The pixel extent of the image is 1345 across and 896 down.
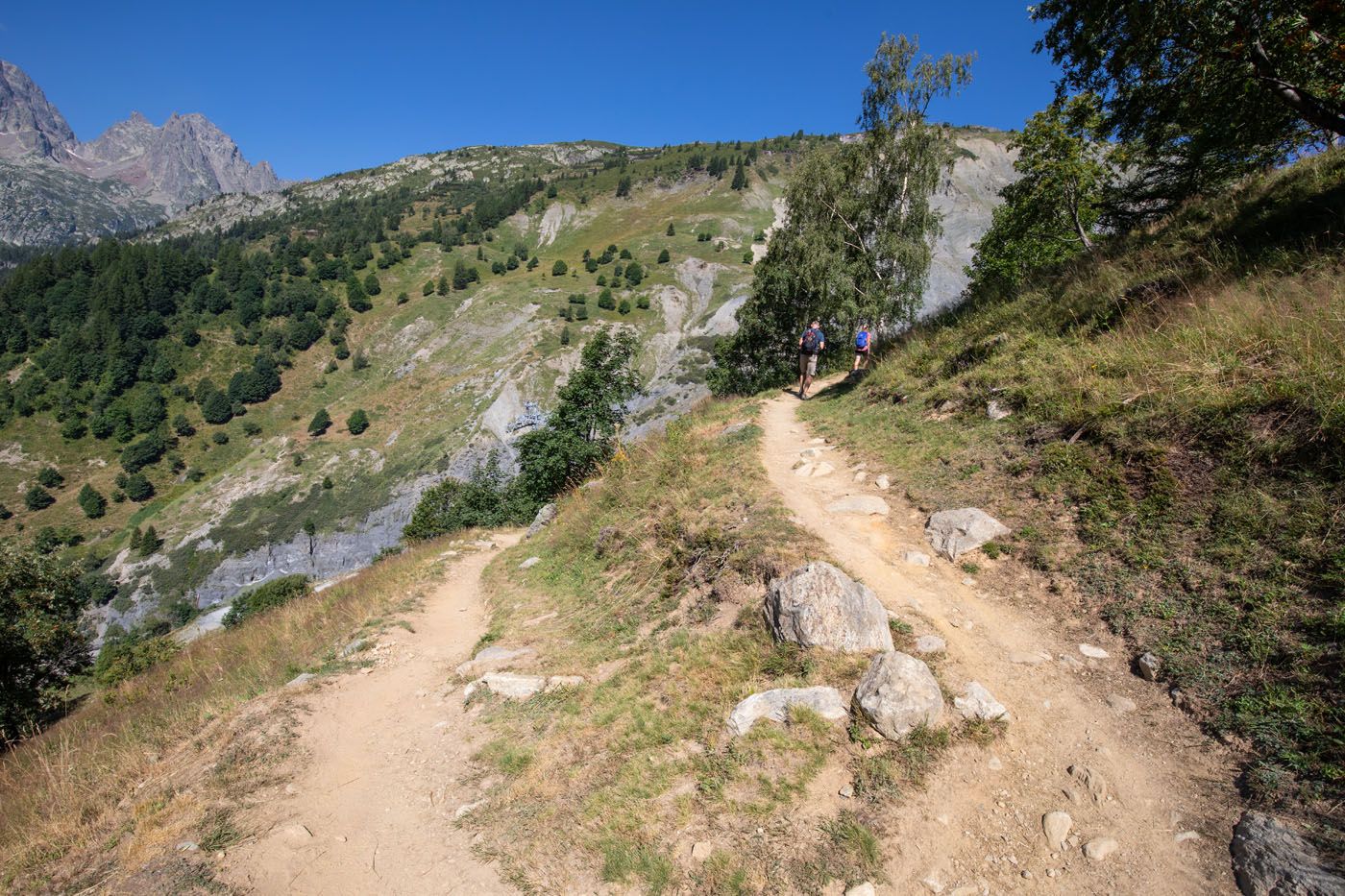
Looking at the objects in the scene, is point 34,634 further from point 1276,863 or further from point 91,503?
point 91,503

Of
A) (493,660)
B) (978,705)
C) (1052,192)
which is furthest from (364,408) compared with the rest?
(978,705)

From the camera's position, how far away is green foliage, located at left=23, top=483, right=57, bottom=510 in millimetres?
106188

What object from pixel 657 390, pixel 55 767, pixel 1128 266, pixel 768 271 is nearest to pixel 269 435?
pixel 657 390

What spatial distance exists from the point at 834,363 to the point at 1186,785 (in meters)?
23.0

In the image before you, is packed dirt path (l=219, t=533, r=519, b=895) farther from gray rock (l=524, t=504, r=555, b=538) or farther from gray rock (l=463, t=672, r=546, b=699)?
gray rock (l=524, t=504, r=555, b=538)

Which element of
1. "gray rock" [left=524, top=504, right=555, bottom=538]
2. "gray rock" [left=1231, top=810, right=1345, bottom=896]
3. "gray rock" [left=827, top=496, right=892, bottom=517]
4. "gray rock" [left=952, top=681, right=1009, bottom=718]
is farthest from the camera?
"gray rock" [left=524, top=504, right=555, bottom=538]

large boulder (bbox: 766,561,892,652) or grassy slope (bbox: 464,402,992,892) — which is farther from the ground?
large boulder (bbox: 766,561,892,652)

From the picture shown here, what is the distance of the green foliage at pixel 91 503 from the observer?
10662 centimetres

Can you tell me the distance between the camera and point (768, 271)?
29.6m

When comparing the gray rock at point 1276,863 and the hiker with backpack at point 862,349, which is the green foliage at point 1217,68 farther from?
the gray rock at point 1276,863

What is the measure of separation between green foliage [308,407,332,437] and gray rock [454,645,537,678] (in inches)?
4678

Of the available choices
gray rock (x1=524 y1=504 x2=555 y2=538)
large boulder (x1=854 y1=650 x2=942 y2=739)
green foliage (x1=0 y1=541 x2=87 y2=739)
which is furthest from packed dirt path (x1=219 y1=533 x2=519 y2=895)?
green foliage (x1=0 y1=541 x2=87 y2=739)

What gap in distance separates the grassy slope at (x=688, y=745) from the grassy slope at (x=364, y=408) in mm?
89209

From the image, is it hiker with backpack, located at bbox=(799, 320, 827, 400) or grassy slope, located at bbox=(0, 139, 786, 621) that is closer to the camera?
hiker with backpack, located at bbox=(799, 320, 827, 400)
